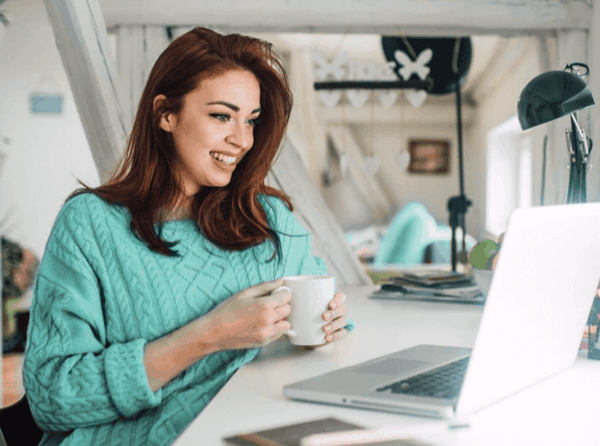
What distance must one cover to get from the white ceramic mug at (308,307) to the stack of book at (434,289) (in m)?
0.62

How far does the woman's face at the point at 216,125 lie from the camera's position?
109 centimetres

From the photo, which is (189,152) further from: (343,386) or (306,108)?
(306,108)

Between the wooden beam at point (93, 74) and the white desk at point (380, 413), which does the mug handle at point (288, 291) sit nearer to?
the white desk at point (380, 413)

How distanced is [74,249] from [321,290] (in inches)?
15.8

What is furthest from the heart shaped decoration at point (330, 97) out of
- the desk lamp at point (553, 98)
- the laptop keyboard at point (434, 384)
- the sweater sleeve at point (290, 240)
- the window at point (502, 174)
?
the window at point (502, 174)

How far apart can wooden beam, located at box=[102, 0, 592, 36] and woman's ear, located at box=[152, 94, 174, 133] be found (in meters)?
0.68

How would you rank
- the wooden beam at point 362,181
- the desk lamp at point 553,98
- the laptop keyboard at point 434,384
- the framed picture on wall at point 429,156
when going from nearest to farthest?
the laptop keyboard at point 434,384, the desk lamp at point 553,98, the wooden beam at point 362,181, the framed picture on wall at point 429,156

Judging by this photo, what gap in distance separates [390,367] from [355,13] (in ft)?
3.93

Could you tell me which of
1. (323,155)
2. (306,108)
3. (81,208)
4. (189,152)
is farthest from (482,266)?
(323,155)

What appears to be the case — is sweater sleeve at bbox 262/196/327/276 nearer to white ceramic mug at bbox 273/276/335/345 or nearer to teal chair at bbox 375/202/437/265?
white ceramic mug at bbox 273/276/335/345

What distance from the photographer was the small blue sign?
478 centimetres

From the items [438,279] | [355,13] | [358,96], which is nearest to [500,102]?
[358,96]

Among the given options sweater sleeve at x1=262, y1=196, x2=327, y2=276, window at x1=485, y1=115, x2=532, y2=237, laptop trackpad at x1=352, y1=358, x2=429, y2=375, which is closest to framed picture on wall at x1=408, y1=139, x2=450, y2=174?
window at x1=485, y1=115, x2=532, y2=237

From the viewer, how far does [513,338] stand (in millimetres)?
646
